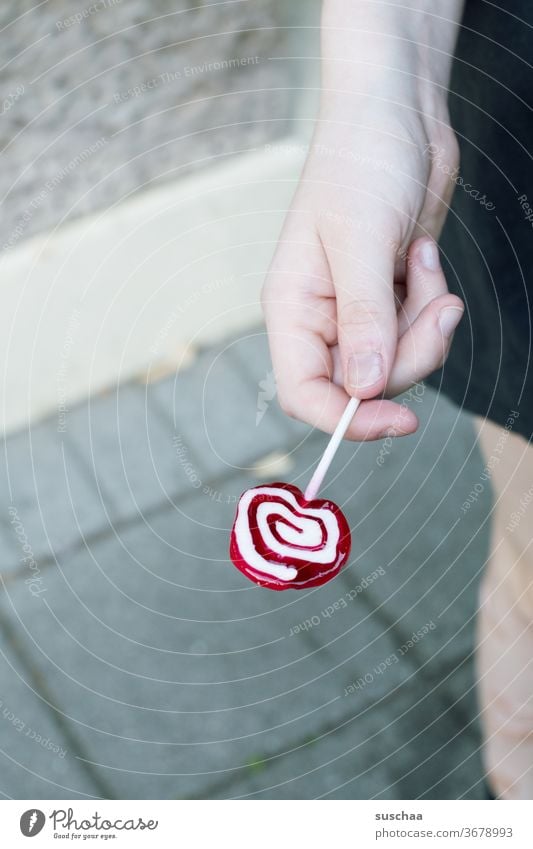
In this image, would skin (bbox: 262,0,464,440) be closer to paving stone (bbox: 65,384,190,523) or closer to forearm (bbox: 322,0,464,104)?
forearm (bbox: 322,0,464,104)

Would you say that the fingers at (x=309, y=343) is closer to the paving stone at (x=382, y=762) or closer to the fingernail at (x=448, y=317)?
the fingernail at (x=448, y=317)

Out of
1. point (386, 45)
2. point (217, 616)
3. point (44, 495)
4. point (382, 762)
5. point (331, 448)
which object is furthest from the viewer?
point (44, 495)

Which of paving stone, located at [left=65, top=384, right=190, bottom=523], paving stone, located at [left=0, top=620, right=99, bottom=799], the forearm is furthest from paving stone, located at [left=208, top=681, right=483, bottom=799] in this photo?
the forearm

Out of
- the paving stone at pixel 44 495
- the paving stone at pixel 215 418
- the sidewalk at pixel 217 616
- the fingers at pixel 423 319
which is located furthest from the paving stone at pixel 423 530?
the fingers at pixel 423 319

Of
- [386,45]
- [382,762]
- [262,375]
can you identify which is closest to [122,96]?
[262,375]

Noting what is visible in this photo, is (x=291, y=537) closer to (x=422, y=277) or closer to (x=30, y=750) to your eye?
(x=422, y=277)

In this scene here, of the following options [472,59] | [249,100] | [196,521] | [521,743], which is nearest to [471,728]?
[521,743]
